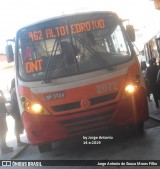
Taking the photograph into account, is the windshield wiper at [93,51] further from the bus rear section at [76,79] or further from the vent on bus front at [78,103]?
the vent on bus front at [78,103]

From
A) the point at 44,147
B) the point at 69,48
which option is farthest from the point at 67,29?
the point at 44,147

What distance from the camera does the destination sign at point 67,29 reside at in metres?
5.90

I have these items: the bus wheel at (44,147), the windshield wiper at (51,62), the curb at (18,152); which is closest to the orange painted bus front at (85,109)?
the windshield wiper at (51,62)

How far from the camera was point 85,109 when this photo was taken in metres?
5.48

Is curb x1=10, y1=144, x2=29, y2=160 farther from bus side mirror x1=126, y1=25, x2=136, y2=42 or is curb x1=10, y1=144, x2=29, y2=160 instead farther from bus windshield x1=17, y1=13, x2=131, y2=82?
bus side mirror x1=126, y1=25, x2=136, y2=42

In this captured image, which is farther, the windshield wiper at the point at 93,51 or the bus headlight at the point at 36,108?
the windshield wiper at the point at 93,51

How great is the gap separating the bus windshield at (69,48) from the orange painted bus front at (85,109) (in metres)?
0.32

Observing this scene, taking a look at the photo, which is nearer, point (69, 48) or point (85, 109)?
point (85, 109)

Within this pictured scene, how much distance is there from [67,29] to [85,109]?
1359 mm

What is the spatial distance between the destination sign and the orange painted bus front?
88cm

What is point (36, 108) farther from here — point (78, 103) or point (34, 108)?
point (78, 103)

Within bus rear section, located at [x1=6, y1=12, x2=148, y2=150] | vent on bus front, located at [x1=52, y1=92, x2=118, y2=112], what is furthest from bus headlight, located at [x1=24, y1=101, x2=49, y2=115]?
vent on bus front, located at [x1=52, y1=92, x2=118, y2=112]

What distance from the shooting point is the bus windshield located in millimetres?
5773

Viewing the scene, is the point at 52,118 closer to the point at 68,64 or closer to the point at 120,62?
the point at 68,64
